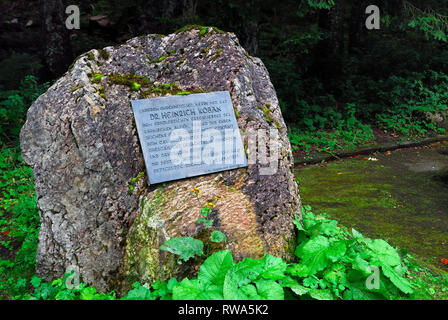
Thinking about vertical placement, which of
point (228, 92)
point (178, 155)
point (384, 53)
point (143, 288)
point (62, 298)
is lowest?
point (62, 298)

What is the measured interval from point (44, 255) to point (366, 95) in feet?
26.8

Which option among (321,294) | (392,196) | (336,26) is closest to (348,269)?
(321,294)

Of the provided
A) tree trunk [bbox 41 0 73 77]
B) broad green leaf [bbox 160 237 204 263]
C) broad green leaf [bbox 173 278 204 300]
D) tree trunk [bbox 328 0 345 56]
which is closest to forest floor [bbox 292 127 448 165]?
tree trunk [bbox 328 0 345 56]

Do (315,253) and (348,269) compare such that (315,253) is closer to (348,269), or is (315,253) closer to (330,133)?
(348,269)

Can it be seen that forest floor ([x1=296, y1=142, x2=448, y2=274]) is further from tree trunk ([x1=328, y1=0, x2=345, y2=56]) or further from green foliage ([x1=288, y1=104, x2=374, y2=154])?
tree trunk ([x1=328, y1=0, x2=345, y2=56])

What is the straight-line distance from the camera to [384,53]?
10000mm

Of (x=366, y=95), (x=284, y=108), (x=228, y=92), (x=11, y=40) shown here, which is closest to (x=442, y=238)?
(x=228, y=92)

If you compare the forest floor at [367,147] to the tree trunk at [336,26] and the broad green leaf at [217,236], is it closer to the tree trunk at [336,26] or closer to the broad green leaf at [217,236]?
the tree trunk at [336,26]

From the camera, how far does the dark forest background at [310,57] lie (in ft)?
22.9

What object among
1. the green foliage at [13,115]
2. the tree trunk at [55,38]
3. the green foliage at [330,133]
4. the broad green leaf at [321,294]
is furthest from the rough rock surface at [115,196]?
the tree trunk at [55,38]

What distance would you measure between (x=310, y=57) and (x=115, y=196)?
7.61 m

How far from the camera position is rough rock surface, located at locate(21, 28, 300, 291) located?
290 cm
